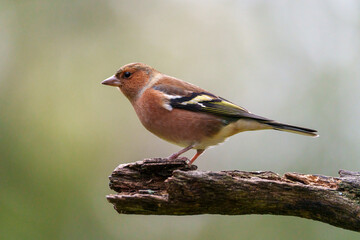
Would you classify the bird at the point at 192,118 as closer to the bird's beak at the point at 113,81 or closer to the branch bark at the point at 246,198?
the bird's beak at the point at 113,81

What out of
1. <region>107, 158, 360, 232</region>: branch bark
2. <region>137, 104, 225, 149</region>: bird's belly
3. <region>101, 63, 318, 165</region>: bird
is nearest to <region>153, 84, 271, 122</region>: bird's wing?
<region>101, 63, 318, 165</region>: bird

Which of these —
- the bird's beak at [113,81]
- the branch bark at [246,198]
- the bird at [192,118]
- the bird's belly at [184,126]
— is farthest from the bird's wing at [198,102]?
the branch bark at [246,198]

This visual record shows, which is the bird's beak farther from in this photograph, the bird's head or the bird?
the bird

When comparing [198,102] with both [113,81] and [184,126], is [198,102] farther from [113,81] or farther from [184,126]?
[113,81]

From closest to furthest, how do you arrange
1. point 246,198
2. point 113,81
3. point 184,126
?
point 246,198, point 184,126, point 113,81

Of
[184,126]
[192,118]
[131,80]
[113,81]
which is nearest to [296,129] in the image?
[192,118]

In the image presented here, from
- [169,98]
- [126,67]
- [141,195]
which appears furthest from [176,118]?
[141,195]
